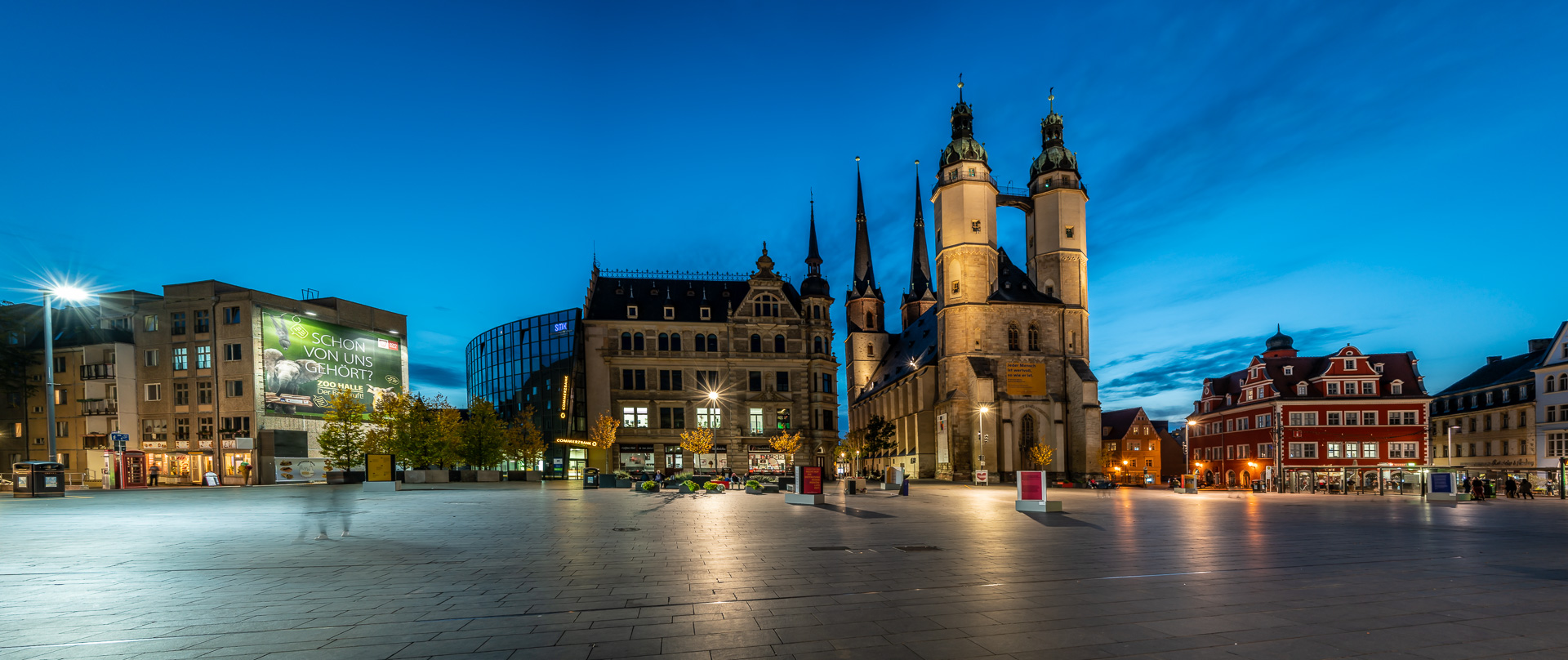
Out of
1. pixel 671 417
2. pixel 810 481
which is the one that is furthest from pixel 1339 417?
pixel 810 481

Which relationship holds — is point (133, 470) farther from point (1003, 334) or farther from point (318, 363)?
point (1003, 334)

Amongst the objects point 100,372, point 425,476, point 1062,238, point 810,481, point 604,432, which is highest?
point 1062,238

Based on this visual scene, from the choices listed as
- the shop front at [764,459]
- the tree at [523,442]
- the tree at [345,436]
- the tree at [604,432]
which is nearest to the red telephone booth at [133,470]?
the tree at [345,436]

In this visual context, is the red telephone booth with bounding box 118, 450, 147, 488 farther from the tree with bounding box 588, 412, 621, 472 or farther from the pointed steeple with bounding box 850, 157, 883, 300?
the pointed steeple with bounding box 850, 157, 883, 300

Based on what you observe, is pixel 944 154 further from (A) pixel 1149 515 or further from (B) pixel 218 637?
(B) pixel 218 637

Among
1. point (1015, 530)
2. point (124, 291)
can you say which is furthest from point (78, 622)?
point (124, 291)

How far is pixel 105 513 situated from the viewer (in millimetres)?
23672

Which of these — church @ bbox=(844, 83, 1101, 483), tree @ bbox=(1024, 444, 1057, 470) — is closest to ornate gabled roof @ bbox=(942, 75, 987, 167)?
church @ bbox=(844, 83, 1101, 483)

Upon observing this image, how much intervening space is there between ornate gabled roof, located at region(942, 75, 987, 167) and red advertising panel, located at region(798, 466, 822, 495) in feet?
182

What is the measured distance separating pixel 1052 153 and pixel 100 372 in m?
87.4

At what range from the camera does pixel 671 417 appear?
70.2 meters

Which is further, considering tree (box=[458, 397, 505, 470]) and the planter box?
tree (box=[458, 397, 505, 470])

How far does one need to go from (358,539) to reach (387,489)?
25.0 metres

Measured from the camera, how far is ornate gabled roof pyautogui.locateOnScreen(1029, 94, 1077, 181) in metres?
81.3
